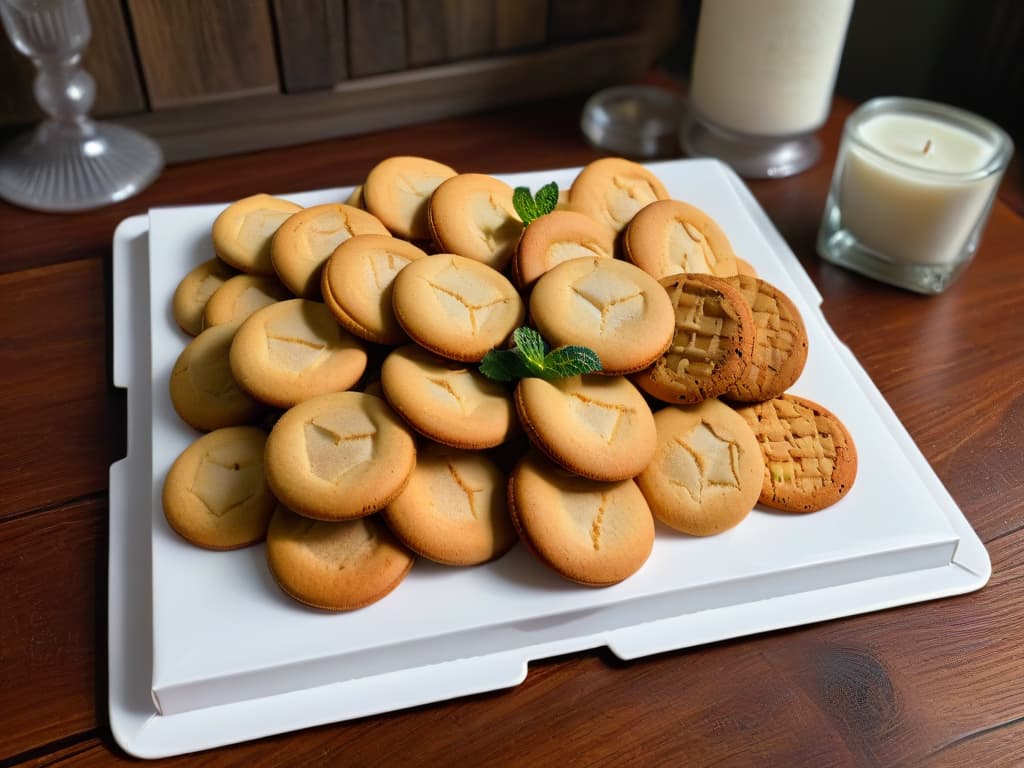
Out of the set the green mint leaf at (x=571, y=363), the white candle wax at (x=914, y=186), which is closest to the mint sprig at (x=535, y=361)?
the green mint leaf at (x=571, y=363)

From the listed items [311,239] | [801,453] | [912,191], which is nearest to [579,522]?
[801,453]

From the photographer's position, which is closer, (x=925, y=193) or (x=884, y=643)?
(x=884, y=643)

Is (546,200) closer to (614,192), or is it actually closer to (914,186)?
(614,192)

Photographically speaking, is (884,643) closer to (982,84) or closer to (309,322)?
(309,322)

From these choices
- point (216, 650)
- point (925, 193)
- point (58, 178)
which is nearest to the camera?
point (216, 650)

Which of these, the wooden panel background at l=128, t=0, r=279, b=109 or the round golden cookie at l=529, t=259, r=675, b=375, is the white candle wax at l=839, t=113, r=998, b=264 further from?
the wooden panel background at l=128, t=0, r=279, b=109

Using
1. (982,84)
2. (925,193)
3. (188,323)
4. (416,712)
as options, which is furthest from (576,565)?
(982,84)

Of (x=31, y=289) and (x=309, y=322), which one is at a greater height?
(x=309, y=322)
